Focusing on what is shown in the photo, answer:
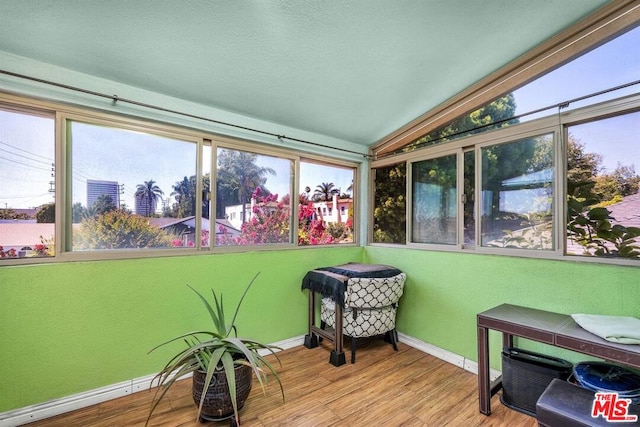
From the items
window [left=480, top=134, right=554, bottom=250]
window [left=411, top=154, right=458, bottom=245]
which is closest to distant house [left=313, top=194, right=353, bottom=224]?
window [left=411, top=154, right=458, bottom=245]

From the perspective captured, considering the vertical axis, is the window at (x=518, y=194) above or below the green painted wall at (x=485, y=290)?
above

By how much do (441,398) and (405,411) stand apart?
34 cm

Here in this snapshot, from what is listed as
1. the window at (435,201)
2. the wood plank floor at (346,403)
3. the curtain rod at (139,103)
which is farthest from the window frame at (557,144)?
the curtain rod at (139,103)

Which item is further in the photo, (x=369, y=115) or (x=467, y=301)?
(x=369, y=115)

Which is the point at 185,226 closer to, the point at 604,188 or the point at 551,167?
the point at 551,167

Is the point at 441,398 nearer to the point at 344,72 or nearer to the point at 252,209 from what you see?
the point at 252,209

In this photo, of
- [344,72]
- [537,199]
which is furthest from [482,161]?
[344,72]

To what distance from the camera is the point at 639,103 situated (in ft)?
5.57

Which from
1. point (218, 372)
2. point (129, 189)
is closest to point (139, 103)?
point (129, 189)

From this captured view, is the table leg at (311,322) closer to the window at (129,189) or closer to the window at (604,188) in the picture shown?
the window at (129,189)

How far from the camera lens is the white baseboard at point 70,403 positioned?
5.59 feet

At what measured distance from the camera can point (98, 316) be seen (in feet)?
6.34

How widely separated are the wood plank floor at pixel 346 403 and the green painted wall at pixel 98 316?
22cm

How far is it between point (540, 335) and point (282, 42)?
2.35 m
